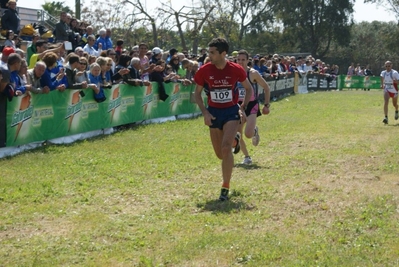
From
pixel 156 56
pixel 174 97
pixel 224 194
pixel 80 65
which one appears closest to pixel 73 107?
pixel 80 65

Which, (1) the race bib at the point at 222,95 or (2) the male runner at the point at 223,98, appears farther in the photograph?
(1) the race bib at the point at 222,95

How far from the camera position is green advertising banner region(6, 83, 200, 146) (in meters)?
12.6

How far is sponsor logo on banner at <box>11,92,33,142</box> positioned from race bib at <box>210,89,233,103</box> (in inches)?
196

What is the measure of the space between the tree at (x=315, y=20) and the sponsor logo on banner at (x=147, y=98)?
1873 inches

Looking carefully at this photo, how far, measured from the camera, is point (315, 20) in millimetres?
64875

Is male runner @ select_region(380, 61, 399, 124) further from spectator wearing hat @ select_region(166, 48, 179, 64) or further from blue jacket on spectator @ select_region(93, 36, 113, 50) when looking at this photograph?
blue jacket on spectator @ select_region(93, 36, 113, 50)

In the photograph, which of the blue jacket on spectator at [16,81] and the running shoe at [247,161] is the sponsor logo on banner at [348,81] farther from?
the blue jacket on spectator at [16,81]

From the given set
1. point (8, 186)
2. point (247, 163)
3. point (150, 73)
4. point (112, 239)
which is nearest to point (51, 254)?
point (112, 239)

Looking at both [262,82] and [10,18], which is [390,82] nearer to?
[262,82]

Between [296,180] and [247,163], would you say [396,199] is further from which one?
[247,163]

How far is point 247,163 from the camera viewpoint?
1194 centimetres

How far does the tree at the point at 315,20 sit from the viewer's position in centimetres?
6438

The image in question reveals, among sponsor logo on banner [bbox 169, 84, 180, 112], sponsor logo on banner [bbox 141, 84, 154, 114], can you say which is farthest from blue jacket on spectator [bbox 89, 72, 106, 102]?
sponsor logo on banner [bbox 169, 84, 180, 112]

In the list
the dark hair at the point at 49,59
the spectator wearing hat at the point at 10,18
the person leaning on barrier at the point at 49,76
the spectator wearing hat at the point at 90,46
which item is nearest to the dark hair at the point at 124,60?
the spectator wearing hat at the point at 90,46
